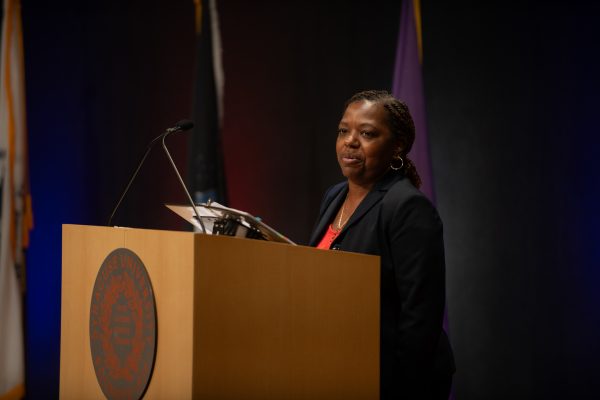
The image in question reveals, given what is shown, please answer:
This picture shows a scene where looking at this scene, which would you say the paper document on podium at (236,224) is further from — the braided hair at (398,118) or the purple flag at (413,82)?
the purple flag at (413,82)

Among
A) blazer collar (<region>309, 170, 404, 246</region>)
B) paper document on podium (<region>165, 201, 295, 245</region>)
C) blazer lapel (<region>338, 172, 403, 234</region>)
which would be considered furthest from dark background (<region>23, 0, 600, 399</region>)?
paper document on podium (<region>165, 201, 295, 245</region>)

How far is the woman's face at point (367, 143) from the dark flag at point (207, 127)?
2.17 metres

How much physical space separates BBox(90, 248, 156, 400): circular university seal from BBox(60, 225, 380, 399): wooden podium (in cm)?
3

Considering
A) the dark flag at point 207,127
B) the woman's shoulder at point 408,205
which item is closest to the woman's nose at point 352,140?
the woman's shoulder at point 408,205

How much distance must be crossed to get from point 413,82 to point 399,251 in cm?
216

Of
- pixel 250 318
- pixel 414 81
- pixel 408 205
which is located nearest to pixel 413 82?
pixel 414 81

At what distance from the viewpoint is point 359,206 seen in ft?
7.14

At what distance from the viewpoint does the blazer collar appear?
2.15m

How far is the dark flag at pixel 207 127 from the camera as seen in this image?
4359mm

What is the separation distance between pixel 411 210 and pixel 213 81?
2747 millimetres

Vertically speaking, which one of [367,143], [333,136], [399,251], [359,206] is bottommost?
[399,251]

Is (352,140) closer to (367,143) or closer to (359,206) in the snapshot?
(367,143)

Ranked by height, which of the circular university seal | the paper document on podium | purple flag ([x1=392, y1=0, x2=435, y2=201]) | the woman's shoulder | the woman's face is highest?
purple flag ([x1=392, y1=0, x2=435, y2=201])

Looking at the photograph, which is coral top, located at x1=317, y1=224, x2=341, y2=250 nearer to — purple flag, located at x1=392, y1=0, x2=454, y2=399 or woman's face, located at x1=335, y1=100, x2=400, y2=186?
woman's face, located at x1=335, y1=100, x2=400, y2=186
